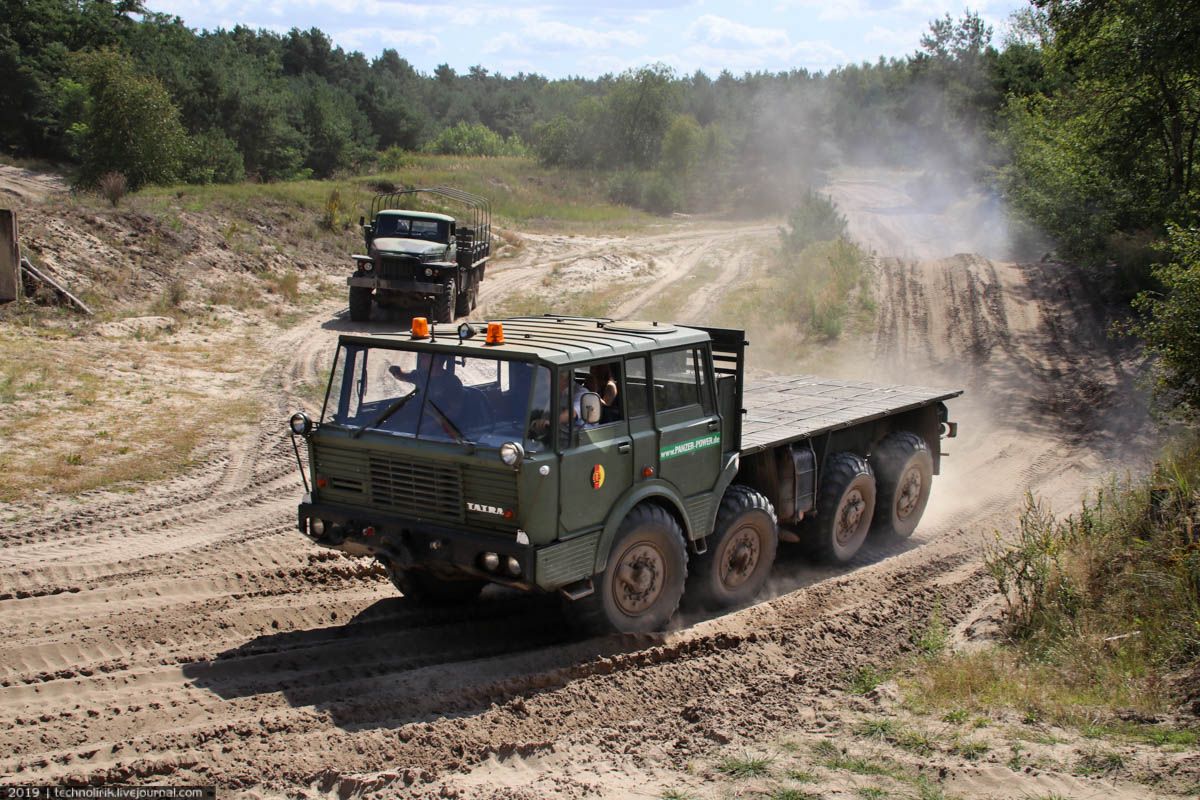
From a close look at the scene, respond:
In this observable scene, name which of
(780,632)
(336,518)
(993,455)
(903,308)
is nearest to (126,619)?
(336,518)

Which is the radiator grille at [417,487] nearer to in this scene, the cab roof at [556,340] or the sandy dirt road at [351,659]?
the cab roof at [556,340]

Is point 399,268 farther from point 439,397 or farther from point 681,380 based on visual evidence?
point 439,397

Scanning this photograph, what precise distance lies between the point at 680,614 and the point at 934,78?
199 feet

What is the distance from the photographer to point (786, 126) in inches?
2680

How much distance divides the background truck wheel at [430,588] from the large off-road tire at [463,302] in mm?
14550

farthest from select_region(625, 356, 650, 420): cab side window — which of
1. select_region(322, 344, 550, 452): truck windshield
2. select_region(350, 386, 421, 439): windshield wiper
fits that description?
select_region(350, 386, 421, 439): windshield wiper

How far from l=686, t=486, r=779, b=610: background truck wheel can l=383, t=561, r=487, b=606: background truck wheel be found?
1615mm

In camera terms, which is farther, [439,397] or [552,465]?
[439,397]

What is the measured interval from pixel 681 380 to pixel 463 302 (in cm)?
1553

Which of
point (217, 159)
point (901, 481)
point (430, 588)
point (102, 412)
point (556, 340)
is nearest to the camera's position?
point (556, 340)

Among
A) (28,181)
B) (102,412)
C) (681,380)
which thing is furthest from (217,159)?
(681,380)

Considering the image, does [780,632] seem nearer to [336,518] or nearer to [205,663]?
[336,518]

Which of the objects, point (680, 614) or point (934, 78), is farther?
point (934, 78)

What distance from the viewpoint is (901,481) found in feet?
33.9
